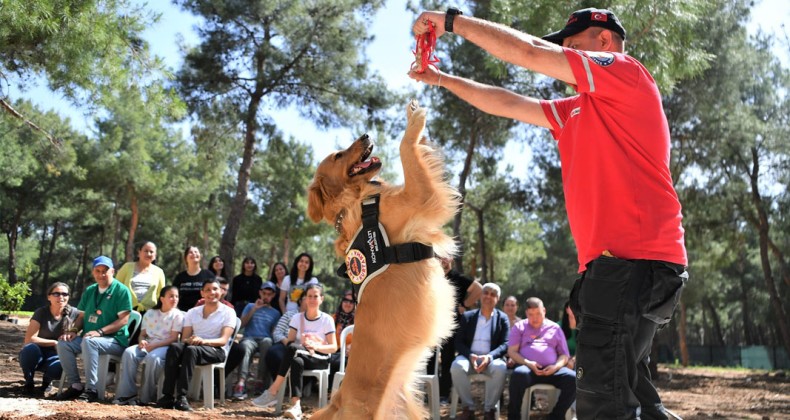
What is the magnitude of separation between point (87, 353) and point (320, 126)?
9.48 meters

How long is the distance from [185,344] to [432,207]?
559 cm

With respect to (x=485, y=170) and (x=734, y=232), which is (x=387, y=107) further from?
(x=734, y=232)

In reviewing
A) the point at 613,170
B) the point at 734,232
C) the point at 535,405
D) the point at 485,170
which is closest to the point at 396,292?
the point at 613,170

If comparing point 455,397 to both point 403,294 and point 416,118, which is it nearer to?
point 403,294

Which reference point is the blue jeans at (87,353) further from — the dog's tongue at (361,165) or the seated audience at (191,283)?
the dog's tongue at (361,165)

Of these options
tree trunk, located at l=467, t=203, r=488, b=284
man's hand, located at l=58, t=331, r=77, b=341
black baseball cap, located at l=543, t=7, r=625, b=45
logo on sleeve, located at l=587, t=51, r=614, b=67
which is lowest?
man's hand, located at l=58, t=331, r=77, b=341

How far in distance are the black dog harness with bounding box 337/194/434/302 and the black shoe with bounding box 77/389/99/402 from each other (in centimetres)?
566

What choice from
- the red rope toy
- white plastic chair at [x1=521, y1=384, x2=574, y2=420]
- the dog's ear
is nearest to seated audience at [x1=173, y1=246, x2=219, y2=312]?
white plastic chair at [x1=521, y1=384, x2=574, y2=420]

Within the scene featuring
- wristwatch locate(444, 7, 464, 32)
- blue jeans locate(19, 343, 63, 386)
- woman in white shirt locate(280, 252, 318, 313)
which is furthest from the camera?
woman in white shirt locate(280, 252, 318, 313)

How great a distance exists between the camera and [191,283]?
9578 mm

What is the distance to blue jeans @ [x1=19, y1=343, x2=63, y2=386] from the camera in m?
8.31

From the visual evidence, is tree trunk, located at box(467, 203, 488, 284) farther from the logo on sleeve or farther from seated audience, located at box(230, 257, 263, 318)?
the logo on sleeve

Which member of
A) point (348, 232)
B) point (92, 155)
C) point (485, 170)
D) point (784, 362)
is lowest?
point (784, 362)

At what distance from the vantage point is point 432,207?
3766mm
